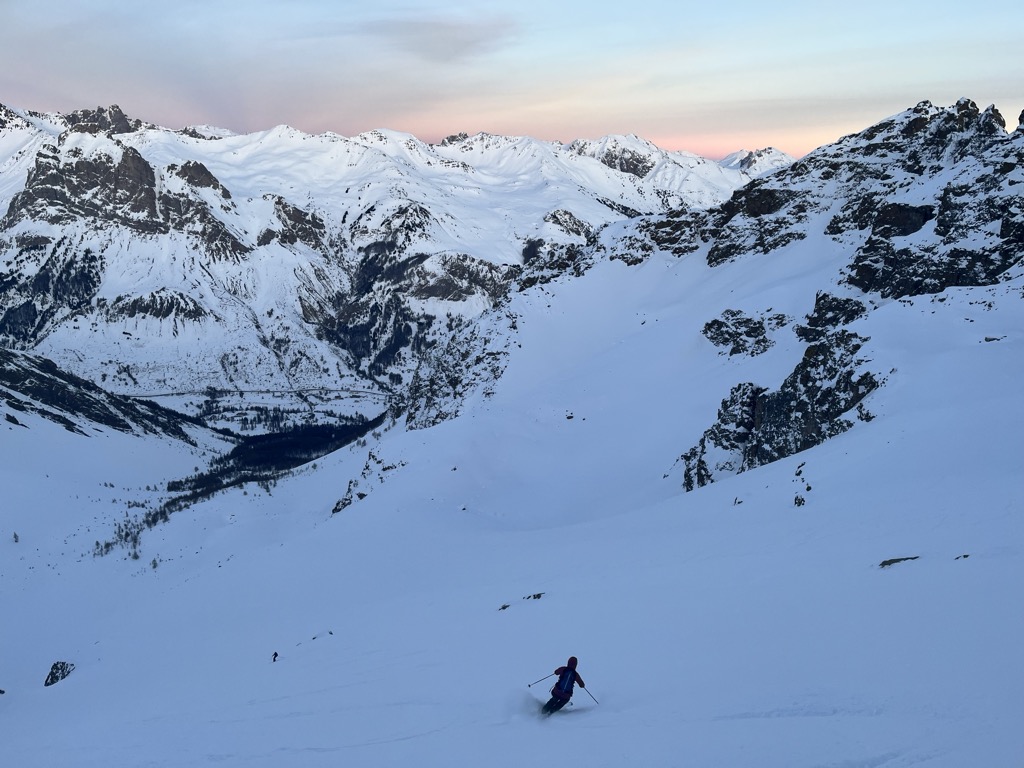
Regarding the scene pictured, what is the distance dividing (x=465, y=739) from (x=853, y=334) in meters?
36.3

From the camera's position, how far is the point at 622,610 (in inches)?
885

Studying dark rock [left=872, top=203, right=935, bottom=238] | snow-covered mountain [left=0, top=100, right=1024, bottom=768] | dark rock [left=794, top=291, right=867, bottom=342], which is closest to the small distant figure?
snow-covered mountain [left=0, top=100, right=1024, bottom=768]

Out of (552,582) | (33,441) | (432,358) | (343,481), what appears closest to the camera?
(552,582)

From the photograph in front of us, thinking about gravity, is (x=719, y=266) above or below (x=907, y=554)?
above

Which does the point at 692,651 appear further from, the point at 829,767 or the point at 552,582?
the point at 552,582

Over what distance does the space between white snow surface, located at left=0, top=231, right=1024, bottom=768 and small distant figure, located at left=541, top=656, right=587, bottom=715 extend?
0.41m

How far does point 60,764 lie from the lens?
22.2 m

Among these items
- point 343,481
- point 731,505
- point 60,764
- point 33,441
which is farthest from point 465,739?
point 33,441

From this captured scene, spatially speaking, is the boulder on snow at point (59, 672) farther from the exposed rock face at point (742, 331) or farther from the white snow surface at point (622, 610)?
the exposed rock face at point (742, 331)

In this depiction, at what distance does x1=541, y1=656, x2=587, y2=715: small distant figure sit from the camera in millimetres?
17219

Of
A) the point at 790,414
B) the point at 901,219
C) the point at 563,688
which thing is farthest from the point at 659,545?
the point at 901,219

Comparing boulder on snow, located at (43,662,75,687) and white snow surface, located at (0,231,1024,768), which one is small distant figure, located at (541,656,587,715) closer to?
white snow surface, located at (0,231,1024,768)

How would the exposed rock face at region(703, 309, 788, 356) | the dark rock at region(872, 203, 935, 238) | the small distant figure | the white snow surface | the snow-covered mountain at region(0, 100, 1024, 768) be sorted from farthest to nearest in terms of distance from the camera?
the dark rock at region(872, 203, 935, 238) < the exposed rock face at region(703, 309, 788, 356) < the small distant figure < the snow-covered mountain at region(0, 100, 1024, 768) < the white snow surface

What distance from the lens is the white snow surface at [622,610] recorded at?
14086mm
